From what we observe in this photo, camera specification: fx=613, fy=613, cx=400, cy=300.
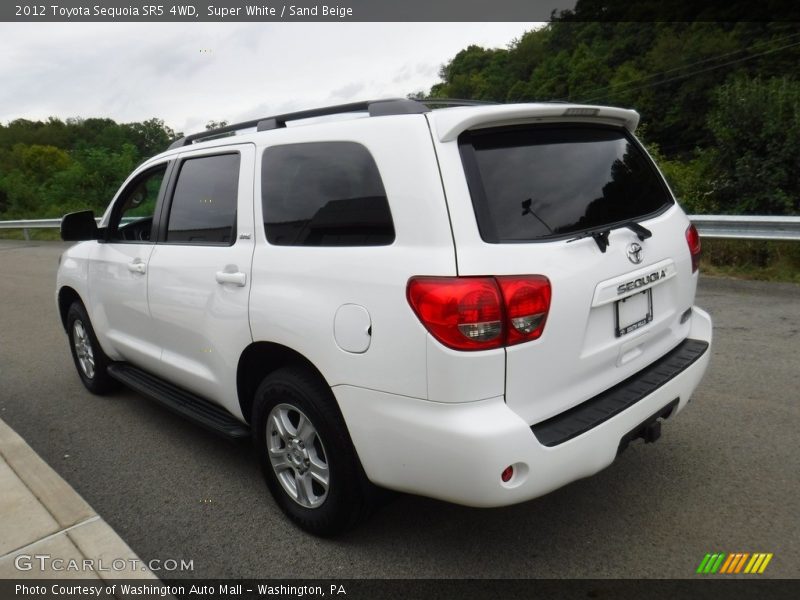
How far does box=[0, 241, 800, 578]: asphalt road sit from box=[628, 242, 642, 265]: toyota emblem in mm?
1200

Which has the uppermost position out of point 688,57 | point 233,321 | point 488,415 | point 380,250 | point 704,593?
point 688,57

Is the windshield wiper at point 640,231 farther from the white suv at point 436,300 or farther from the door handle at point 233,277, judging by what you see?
the door handle at point 233,277

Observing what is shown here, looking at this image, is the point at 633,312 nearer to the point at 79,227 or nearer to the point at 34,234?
the point at 79,227

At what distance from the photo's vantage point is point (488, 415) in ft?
7.05

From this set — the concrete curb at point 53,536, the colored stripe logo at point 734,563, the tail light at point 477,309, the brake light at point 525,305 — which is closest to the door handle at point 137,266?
the concrete curb at point 53,536

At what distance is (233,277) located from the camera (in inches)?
115

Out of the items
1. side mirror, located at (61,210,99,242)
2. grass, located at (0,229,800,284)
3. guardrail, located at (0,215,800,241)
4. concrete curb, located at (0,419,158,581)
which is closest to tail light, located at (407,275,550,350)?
concrete curb, located at (0,419,158,581)

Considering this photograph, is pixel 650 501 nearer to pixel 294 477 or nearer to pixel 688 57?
pixel 294 477

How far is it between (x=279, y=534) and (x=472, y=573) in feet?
3.06

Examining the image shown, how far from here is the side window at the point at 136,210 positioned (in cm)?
402

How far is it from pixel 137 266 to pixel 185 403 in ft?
2.98

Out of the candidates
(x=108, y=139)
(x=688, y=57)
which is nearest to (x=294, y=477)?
(x=108, y=139)

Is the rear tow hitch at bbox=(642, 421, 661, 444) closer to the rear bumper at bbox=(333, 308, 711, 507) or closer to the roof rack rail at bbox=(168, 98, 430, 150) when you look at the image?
the rear bumper at bbox=(333, 308, 711, 507)

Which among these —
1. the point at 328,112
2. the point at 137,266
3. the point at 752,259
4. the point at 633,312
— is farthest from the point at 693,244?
the point at 752,259
